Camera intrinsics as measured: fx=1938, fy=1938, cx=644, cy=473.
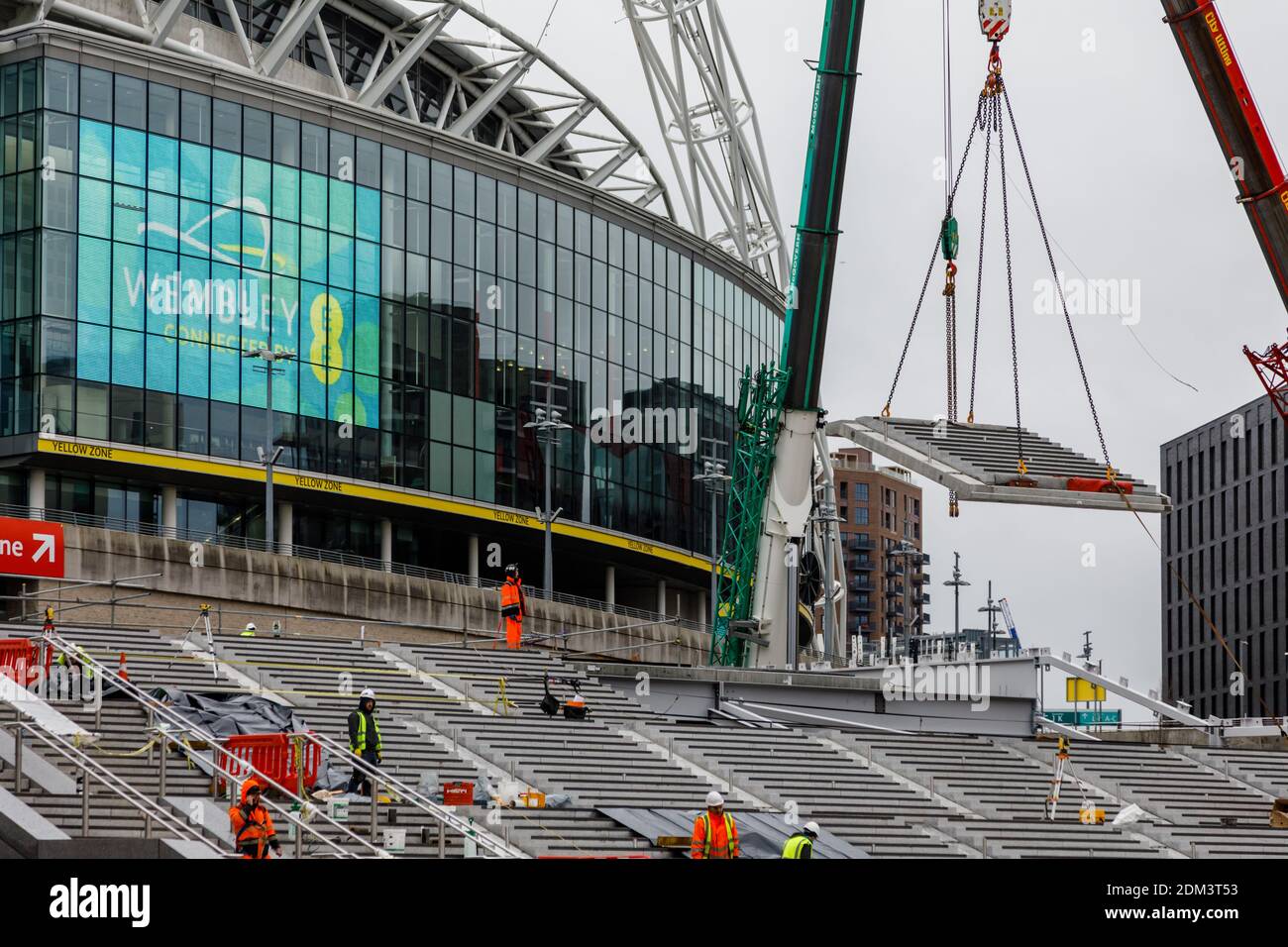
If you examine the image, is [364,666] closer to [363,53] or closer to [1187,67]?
[1187,67]

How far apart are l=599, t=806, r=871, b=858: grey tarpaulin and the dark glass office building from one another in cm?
9291

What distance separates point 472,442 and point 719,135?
2136cm

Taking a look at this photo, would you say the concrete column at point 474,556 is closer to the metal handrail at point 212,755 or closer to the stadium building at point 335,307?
the stadium building at point 335,307

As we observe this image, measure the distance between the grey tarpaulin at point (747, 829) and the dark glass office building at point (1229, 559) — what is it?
92.9 meters

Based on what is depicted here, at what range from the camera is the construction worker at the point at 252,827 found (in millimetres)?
20547

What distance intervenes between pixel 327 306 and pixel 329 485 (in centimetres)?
669

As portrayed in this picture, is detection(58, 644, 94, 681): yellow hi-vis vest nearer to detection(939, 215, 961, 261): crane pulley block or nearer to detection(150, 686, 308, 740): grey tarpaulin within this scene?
detection(150, 686, 308, 740): grey tarpaulin

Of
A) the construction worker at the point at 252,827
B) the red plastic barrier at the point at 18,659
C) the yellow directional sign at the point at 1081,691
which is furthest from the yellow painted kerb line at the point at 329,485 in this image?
the construction worker at the point at 252,827

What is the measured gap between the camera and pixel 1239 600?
129 m

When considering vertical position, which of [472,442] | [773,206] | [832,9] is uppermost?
[773,206]

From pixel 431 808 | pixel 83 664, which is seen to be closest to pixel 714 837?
pixel 431 808

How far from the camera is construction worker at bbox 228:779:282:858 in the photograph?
20547mm
